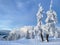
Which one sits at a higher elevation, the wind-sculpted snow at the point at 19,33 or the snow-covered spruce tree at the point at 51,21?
the snow-covered spruce tree at the point at 51,21

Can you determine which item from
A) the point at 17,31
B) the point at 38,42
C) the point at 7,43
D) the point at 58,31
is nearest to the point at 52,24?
the point at 58,31

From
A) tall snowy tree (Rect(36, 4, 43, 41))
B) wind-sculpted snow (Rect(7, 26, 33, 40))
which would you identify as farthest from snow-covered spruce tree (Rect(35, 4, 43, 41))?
wind-sculpted snow (Rect(7, 26, 33, 40))

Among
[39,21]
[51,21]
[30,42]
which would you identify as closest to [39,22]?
[39,21]

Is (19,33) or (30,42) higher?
(19,33)

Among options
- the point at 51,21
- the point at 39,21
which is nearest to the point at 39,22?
the point at 39,21

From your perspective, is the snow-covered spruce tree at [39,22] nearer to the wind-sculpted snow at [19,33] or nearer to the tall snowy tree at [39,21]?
the tall snowy tree at [39,21]

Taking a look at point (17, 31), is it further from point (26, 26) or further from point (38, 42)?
point (38, 42)

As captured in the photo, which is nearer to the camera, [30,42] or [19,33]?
[30,42]

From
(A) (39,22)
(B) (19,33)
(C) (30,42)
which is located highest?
(A) (39,22)

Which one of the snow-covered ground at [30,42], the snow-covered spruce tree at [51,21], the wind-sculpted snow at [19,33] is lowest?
the snow-covered ground at [30,42]

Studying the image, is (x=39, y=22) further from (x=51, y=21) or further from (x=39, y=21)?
(x=51, y=21)

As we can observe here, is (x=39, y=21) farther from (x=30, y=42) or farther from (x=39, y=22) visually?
(x=30, y=42)

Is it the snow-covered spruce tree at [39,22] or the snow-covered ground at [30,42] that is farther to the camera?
the snow-covered spruce tree at [39,22]

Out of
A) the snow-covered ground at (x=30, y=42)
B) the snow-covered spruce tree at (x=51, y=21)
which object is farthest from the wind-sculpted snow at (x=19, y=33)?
the snow-covered spruce tree at (x=51, y=21)
